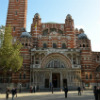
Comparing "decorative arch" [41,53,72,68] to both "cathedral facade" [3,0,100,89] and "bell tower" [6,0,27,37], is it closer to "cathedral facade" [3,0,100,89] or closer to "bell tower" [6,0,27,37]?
"cathedral facade" [3,0,100,89]

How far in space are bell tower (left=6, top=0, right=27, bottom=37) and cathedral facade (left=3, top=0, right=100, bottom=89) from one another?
1.60 meters

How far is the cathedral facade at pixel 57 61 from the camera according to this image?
112 ft

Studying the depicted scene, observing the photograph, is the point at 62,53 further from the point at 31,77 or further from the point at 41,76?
the point at 31,77

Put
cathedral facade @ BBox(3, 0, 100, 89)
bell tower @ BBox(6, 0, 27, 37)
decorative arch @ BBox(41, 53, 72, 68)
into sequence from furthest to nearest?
bell tower @ BBox(6, 0, 27, 37) → decorative arch @ BBox(41, 53, 72, 68) → cathedral facade @ BBox(3, 0, 100, 89)

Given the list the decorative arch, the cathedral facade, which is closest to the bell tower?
the cathedral facade

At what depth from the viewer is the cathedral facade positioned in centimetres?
3409

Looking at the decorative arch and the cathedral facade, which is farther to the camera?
the decorative arch

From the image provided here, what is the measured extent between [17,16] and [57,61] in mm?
22201

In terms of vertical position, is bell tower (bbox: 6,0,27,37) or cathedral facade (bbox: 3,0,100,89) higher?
bell tower (bbox: 6,0,27,37)

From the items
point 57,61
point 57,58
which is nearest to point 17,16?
point 57,58

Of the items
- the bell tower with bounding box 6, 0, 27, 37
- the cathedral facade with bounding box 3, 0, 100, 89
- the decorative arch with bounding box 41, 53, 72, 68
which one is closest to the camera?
the cathedral facade with bounding box 3, 0, 100, 89

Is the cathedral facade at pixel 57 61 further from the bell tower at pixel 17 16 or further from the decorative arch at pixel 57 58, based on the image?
the bell tower at pixel 17 16

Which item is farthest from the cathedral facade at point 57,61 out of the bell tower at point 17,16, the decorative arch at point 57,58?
the bell tower at point 17,16

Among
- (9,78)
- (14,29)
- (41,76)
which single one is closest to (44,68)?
(41,76)
